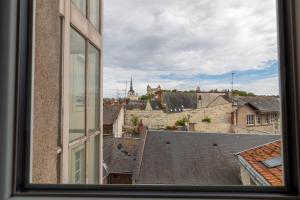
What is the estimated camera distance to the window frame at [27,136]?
68 cm

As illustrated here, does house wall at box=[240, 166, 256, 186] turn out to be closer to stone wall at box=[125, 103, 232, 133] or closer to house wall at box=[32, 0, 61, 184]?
stone wall at box=[125, 103, 232, 133]

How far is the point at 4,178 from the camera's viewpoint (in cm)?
68

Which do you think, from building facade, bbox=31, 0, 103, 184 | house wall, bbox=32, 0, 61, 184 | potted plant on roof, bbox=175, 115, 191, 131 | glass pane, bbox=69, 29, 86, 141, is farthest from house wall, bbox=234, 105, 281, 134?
glass pane, bbox=69, 29, 86, 141

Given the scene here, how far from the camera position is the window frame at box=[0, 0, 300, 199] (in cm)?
68

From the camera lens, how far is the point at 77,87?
225 centimetres

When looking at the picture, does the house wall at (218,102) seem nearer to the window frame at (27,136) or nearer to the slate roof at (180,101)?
the slate roof at (180,101)

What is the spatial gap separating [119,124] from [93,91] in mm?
1136

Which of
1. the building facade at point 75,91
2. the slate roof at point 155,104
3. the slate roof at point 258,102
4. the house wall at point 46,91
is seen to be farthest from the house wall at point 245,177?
the building facade at point 75,91

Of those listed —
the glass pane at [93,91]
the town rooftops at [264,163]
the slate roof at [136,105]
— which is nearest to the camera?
the town rooftops at [264,163]

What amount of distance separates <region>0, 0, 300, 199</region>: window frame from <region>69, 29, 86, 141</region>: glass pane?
1388mm

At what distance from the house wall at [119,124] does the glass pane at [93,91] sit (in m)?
0.98

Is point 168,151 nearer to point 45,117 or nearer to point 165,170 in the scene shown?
point 165,170

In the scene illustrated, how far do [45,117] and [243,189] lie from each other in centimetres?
111

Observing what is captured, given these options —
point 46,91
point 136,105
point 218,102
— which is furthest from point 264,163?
point 46,91
